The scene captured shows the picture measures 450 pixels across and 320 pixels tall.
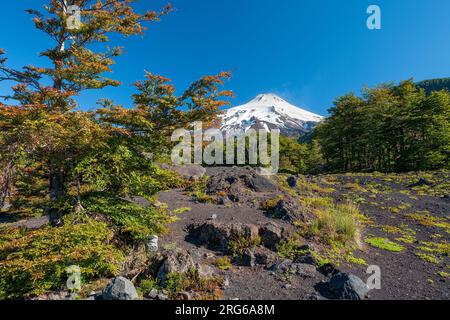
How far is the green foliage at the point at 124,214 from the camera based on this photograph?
6.71 meters

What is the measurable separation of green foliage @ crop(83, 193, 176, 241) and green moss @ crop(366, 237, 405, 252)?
694 centimetres

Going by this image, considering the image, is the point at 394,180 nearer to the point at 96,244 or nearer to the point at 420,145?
the point at 420,145

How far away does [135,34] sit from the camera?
7.88 meters

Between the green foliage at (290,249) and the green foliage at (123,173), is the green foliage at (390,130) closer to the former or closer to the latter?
the green foliage at (290,249)

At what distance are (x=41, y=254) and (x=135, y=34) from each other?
6514 millimetres

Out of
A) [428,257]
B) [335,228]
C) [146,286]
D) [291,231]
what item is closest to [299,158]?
[335,228]

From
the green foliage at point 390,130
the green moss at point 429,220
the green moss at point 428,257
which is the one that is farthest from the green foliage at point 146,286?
the green foliage at point 390,130

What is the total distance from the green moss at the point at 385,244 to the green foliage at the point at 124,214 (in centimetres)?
694

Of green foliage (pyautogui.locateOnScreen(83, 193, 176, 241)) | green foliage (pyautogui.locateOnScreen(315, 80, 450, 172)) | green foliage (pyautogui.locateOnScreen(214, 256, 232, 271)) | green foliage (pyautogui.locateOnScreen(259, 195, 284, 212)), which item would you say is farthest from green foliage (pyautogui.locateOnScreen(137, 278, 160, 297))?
green foliage (pyautogui.locateOnScreen(315, 80, 450, 172))

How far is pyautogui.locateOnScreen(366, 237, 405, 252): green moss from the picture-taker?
7883mm

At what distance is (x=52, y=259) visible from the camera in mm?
4898

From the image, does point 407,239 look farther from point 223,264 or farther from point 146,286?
point 146,286

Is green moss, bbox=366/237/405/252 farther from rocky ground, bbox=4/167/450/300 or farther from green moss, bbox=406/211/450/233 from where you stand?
green moss, bbox=406/211/450/233

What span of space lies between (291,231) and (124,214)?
5208 millimetres
